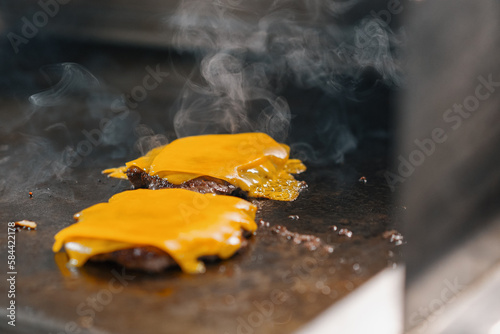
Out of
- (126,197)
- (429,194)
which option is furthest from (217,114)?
(429,194)

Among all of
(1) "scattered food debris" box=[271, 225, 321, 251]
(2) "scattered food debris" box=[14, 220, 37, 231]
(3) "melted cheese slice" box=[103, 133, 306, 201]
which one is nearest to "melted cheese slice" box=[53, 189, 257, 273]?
(1) "scattered food debris" box=[271, 225, 321, 251]

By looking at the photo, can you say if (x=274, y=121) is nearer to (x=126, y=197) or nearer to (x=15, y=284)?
(x=126, y=197)

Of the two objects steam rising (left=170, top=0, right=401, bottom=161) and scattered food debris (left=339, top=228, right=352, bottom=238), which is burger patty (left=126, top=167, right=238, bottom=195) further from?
steam rising (left=170, top=0, right=401, bottom=161)

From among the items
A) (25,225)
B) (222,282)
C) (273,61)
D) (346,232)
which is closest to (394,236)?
(346,232)

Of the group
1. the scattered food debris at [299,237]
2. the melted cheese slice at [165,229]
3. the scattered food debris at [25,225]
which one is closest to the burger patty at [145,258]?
the melted cheese slice at [165,229]

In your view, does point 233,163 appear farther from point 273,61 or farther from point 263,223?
point 273,61

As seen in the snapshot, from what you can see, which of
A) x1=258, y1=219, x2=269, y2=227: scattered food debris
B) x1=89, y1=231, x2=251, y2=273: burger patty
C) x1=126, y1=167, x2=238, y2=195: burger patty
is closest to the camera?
x1=89, y1=231, x2=251, y2=273: burger patty

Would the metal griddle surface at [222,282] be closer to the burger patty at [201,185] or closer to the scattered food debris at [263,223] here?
the scattered food debris at [263,223]
